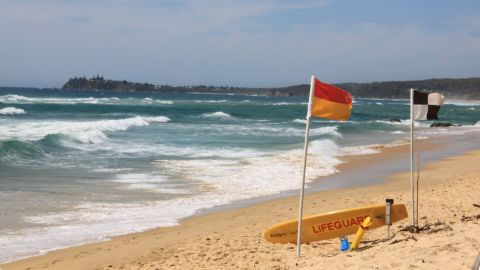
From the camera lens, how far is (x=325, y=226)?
8.85 metres

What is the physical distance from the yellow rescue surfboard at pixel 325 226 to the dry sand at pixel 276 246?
0.48ft

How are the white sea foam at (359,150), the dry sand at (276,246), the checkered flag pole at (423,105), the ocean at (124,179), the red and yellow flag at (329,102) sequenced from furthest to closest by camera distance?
the white sea foam at (359,150) → the ocean at (124,179) → the checkered flag pole at (423,105) → the red and yellow flag at (329,102) → the dry sand at (276,246)

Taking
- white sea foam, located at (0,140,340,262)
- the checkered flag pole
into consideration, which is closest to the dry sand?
white sea foam, located at (0,140,340,262)

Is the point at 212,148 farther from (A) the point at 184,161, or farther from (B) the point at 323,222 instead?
(B) the point at 323,222

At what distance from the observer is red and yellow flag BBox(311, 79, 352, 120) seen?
7523 millimetres

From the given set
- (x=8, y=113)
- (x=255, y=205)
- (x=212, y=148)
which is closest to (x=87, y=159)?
(x=212, y=148)

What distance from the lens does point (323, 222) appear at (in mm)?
8859

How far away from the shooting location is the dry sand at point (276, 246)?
679 centimetres

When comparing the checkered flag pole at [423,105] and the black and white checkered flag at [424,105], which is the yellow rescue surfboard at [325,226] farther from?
the black and white checkered flag at [424,105]

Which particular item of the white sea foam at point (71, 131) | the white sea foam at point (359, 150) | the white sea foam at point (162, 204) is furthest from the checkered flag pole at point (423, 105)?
the white sea foam at point (71, 131)

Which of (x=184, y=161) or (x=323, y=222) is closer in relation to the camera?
(x=323, y=222)

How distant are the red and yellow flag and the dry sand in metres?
1.76

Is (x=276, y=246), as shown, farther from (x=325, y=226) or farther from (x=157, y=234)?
(x=157, y=234)

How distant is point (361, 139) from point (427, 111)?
23340mm
